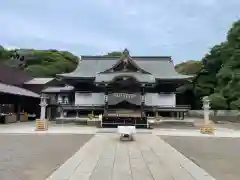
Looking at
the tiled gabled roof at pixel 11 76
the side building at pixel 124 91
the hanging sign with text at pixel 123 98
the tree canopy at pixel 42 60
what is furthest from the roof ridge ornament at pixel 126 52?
the tree canopy at pixel 42 60

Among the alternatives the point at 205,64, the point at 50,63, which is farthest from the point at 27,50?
the point at 205,64

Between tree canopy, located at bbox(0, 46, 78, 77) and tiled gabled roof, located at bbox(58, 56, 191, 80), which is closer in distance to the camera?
tiled gabled roof, located at bbox(58, 56, 191, 80)

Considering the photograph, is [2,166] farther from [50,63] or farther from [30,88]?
[50,63]

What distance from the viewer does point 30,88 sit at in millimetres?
45250

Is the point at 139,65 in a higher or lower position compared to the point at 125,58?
higher

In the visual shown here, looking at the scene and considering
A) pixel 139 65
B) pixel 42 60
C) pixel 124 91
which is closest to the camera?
pixel 124 91

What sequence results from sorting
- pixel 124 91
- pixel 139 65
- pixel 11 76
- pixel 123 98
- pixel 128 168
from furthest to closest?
pixel 11 76 → pixel 139 65 → pixel 124 91 → pixel 123 98 → pixel 128 168

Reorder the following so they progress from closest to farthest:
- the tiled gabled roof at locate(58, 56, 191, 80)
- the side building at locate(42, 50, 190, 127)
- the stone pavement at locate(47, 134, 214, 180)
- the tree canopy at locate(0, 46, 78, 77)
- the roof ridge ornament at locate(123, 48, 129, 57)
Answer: the stone pavement at locate(47, 134, 214, 180), the side building at locate(42, 50, 190, 127), the roof ridge ornament at locate(123, 48, 129, 57), the tiled gabled roof at locate(58, 56, 191, 80), the tree canopy at locate(0, 46, 78, 77)

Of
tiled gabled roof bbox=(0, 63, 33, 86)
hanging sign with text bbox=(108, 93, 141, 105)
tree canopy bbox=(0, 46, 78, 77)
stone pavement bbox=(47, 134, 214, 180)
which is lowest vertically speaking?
stone pavement bbox=(47, 134, 214, 180)

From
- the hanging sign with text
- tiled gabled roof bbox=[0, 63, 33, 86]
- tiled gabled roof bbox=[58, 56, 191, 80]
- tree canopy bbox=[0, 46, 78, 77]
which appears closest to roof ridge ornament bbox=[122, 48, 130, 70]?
the hanging sign with text

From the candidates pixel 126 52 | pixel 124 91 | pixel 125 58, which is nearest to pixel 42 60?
pixel 126 52

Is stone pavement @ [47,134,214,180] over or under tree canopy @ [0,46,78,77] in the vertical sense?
under

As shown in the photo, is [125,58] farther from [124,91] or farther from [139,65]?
[139,65]

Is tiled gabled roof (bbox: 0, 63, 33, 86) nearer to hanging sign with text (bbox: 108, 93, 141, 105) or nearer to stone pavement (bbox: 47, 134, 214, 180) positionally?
hanging sign with text (bbox: 108, 93, 141, 105)
